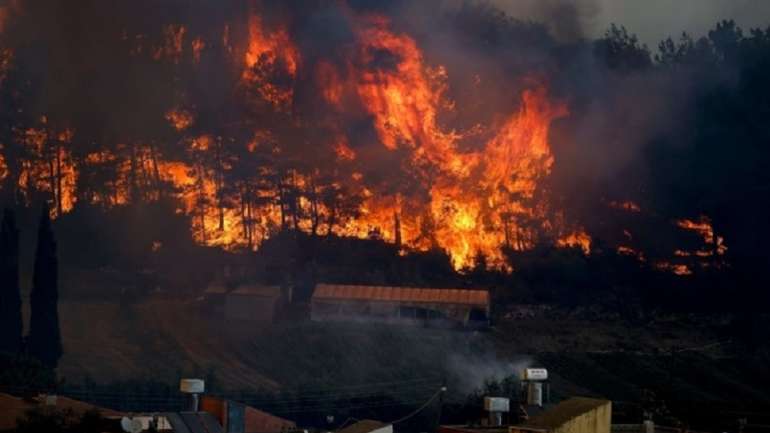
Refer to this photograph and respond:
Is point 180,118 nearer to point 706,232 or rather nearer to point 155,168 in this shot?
point 155,168

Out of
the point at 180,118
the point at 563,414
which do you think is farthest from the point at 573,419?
the point at 180,118

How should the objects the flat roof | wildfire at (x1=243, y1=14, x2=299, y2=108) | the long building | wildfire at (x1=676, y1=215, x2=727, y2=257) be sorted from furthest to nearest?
wildfire at (x1=243, y1=14, x2=299, y2=108), wildfire at (x1=676, y1=215, x2=727, y2=257), the long building, the flat roof

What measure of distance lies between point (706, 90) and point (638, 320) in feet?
85.9

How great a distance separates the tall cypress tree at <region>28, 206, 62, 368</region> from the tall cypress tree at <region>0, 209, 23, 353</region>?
1.13 m

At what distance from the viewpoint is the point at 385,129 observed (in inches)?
4045

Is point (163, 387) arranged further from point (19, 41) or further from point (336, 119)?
point (19, 41)

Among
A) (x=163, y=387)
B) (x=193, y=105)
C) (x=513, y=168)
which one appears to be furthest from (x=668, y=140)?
(x=163, y=387)

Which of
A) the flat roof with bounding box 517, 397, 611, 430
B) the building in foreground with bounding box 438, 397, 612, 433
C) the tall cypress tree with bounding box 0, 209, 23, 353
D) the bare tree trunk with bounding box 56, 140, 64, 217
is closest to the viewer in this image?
the building in foreground with bounding box 438, 397, 612, 433

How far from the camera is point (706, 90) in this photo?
10575cm

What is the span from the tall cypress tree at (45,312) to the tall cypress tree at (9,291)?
113 centimetres

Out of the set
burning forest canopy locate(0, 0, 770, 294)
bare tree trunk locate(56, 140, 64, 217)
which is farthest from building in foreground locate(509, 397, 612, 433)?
bare tree trunk locate(56, 140, 64, 217)

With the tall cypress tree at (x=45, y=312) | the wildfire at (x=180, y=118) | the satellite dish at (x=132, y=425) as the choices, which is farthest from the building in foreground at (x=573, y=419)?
the wildfire at (x=180, y=118)

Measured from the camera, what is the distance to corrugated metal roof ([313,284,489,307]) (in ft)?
279

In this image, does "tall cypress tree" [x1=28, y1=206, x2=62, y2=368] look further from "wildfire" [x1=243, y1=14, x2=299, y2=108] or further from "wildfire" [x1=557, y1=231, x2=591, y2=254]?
"wildfire" [x1=557, y1=231, x2=591, y2=254]
